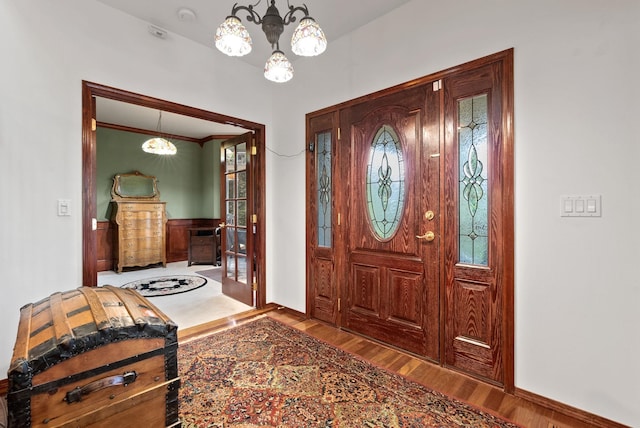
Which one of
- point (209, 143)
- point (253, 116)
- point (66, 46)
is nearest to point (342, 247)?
point (253, 116)

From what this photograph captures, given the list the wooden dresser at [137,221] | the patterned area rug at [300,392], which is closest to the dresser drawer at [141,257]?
the wooden dresser at [137,221]

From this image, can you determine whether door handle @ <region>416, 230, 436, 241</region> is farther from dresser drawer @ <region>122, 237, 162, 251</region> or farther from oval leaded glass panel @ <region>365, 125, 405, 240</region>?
dresser drawer @ <region>122, 237, 162, 251</region>

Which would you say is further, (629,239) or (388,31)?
(388,31)

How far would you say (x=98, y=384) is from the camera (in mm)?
1186

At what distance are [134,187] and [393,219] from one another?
19.3ft

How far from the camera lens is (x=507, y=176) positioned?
6.30ft

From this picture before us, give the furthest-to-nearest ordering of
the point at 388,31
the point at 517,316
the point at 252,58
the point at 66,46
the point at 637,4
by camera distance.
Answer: the point at 252,58 → the point at 388,31 → the point at 66,46 → the point at 517,316 → the point at 637,4

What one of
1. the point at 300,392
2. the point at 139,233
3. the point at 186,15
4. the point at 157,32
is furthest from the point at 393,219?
the point at 139,233

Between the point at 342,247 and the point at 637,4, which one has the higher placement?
the point at 637,4

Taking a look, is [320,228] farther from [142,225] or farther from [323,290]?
[142,225]

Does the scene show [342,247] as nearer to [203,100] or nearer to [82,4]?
[203,100]

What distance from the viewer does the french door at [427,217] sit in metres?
1.98

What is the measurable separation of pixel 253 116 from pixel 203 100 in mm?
619

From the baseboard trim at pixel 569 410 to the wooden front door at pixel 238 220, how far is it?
2793 mm
